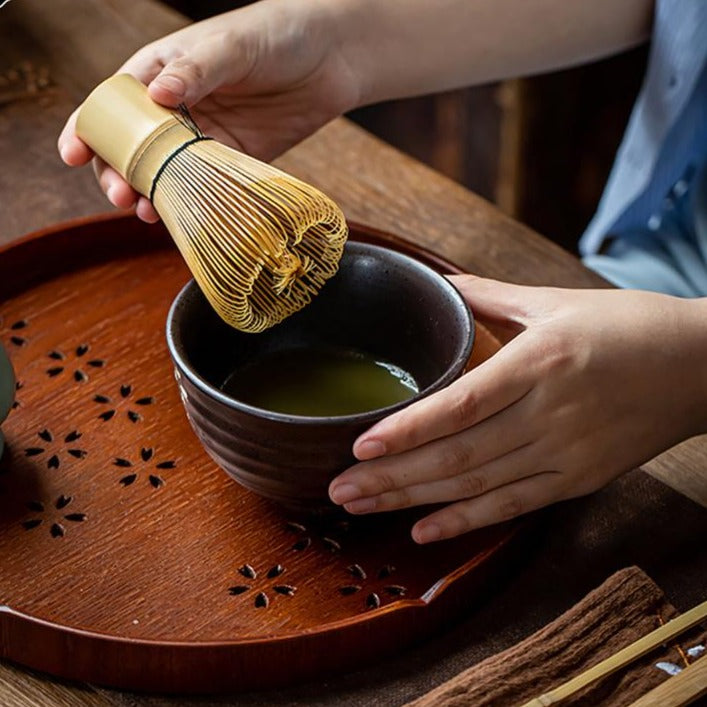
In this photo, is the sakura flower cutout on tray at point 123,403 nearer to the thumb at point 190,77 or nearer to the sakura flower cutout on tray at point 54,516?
the sakura flower cutout on tray at point 54,516

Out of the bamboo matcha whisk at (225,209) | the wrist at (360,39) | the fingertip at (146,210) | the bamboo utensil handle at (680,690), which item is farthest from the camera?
the wrist at (360,39)

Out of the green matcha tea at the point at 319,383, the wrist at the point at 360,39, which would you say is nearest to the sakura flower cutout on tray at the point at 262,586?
the green matcha tea at the point at 319,383

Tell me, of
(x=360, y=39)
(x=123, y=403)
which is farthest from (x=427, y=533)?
(x=360, y=39)

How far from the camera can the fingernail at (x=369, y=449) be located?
617 millimetres

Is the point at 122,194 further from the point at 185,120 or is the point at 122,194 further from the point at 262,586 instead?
the point at 262,586

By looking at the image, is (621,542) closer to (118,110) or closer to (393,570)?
(393,570)

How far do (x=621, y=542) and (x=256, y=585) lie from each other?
0.74 ft

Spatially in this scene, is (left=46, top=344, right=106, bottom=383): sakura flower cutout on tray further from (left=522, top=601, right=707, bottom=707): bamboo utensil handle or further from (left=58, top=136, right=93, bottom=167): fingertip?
(left=522, top=601, right=707, bottom=707): bamboo utensil handle

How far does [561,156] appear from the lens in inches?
73.5

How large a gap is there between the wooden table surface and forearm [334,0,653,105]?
3.7 inches

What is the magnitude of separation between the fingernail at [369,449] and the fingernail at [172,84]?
282mm

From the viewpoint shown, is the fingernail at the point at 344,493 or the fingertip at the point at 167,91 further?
the fingertip at the point at 167,91

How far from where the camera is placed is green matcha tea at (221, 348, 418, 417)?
73 centimetres

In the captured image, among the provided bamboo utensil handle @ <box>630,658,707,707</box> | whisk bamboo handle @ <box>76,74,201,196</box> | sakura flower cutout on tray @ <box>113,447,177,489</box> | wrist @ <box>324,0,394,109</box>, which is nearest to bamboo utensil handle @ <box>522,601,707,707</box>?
bamboo utensil handle @ <box>630,658,707,707</box>
